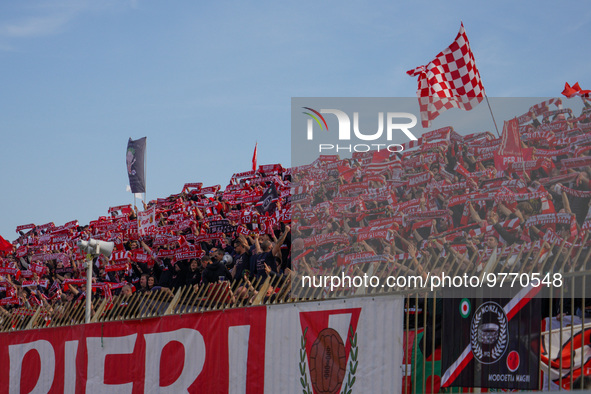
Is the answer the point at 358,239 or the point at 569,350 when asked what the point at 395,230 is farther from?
the point at 569,350

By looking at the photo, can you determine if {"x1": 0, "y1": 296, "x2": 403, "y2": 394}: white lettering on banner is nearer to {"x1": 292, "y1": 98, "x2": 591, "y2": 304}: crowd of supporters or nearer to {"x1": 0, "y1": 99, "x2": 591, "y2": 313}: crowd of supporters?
{"x1": 0, "y1": 99, "x2": 591, "y2": 313}: crowd of supporters

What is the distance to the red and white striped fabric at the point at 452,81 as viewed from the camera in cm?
1478

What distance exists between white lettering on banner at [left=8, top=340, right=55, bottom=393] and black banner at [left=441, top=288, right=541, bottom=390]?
8.51m

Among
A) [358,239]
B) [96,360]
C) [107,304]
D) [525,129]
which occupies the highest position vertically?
[525,129]

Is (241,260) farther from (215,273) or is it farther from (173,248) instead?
(173,248)

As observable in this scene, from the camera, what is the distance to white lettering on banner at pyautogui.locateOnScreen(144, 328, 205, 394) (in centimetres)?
1066

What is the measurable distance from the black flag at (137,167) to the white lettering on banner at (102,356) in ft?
42.2

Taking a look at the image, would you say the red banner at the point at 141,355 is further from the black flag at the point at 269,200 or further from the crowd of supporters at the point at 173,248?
the black flag at the point at 269,200

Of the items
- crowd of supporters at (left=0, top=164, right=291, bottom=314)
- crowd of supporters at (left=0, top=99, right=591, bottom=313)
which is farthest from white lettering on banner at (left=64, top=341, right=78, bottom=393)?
crowd of supporters at (left=0, top=99, right=591, bottom=313)

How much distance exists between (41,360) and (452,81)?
29.4 ft

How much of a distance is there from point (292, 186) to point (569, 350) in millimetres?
12444

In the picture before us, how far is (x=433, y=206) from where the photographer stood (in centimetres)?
1387

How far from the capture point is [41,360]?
13.8 meters

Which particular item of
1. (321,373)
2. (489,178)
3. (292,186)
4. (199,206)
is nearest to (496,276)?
(321,373)
